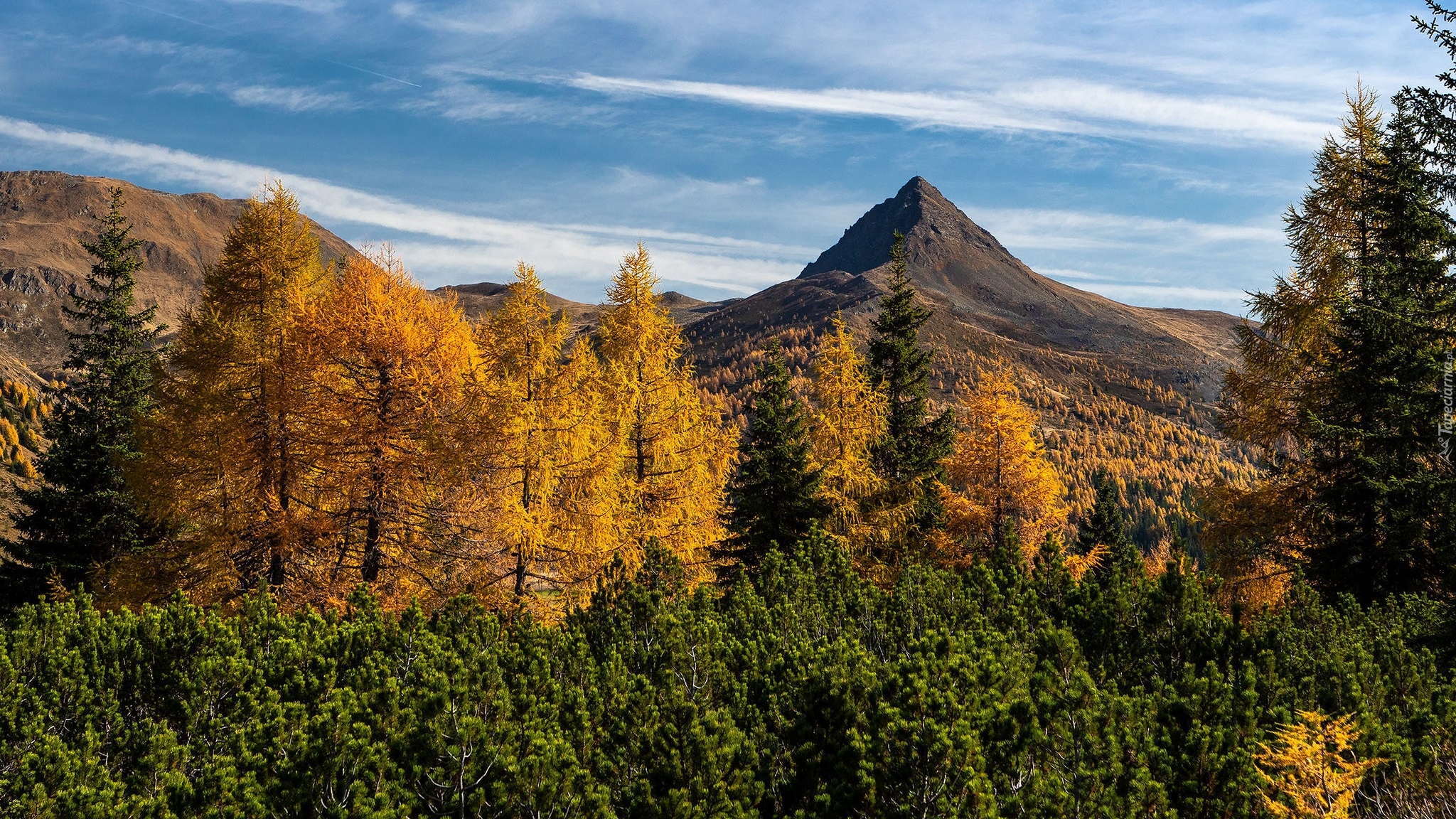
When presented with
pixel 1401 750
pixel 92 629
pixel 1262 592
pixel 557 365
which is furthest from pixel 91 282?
pixel 1262 592

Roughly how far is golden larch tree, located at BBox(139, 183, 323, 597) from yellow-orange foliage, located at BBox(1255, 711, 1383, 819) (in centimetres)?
1459

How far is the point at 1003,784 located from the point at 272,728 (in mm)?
5302

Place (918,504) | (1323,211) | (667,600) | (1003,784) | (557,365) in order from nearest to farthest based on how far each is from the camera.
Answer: (1003,784) < (667,600) < (557,365) < (1323,211) < (918,504)

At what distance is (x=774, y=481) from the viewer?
2670 centimetres

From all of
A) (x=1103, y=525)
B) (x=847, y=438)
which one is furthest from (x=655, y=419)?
(x=1103, y=525)

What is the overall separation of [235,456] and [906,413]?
18860 mm

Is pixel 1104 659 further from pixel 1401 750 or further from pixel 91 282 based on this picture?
pixel 91 282

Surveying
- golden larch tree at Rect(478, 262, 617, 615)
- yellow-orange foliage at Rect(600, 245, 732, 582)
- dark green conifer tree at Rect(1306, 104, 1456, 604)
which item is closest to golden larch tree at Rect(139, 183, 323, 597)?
golden larch tree at Rect(478, 262, 617, 615)

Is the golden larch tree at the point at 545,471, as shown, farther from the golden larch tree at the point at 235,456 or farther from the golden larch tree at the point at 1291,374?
the golden larch tree at the point at 1291,374

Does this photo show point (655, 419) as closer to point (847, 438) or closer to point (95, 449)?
point (847, 438)

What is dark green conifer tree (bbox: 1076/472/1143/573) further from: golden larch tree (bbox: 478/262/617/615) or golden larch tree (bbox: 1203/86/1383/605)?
golden larch tree (bbox: 478/262/617/615)

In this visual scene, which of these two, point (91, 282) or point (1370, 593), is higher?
point (91, 282)

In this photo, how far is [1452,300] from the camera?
1427 cm

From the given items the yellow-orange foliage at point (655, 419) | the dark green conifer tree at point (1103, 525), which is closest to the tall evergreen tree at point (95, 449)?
the yellow-orange foliage at point (655, 419)
